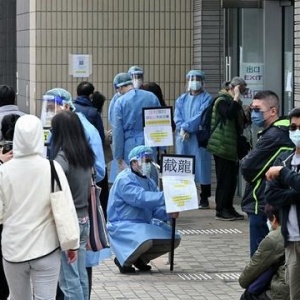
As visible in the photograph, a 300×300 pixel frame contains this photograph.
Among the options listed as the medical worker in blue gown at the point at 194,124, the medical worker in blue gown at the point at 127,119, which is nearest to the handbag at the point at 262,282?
the medical worker in blue gown at the point at 127,119

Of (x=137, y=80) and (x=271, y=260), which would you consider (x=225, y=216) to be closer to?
(x=137, y=80)

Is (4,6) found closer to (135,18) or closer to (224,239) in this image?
(135,18)

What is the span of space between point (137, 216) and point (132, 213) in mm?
63

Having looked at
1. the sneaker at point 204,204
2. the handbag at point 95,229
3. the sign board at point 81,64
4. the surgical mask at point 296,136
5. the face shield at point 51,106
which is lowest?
the sneaker at point 204,204

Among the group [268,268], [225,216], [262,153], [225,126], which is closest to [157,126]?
[225,126]

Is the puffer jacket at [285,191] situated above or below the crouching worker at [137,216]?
above

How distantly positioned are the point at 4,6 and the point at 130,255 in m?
14.3

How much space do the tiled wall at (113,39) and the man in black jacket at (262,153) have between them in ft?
25.3

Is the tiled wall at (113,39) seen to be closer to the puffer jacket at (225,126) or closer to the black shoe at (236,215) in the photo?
the puffer jacket at (225,126)

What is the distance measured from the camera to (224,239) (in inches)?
527

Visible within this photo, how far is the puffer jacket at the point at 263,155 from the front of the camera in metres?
9.54

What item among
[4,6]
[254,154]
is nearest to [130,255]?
[254,154]

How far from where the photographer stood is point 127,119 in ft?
46.9

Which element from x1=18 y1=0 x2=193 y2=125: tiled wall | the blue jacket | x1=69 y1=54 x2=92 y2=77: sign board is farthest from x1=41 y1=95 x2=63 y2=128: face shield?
x1=18 y1=0 x2=193 y2=125: tiled wall
